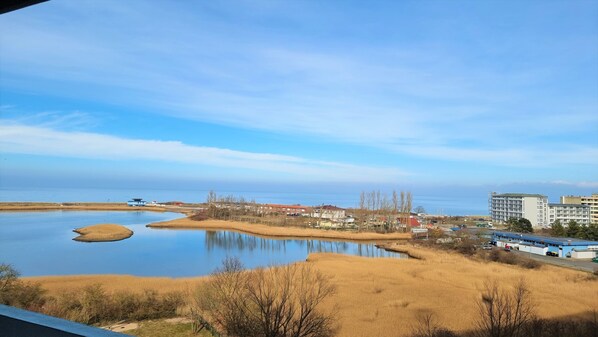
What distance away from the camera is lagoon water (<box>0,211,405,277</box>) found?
14.3 metres

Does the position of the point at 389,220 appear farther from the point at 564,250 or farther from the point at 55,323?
the point at 55,323

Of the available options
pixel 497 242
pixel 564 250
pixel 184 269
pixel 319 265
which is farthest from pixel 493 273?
pixel 184 269

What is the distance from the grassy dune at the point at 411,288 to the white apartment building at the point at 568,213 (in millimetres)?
17319

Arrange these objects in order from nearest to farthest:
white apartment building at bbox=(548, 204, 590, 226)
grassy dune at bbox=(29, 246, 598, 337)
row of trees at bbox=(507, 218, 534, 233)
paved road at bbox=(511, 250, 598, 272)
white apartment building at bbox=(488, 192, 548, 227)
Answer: grassy dune at bbox=(29, 246, 598, 337) → paved road at bbox=(511, 250, 598, 272) → row of trees at bbox=(507, 218, 534, 233) → white apartment building at bbox=(548, 204, 590, 226) → white apartment building at bbox=(488, 192, 548, 227)

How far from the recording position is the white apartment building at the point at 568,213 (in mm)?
28469

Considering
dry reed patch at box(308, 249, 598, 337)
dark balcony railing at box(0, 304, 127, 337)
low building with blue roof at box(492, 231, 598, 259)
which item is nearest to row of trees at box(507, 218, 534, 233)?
low building with blue roof at box(492, 231, 598, 259)

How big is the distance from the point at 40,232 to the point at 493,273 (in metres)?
24.5

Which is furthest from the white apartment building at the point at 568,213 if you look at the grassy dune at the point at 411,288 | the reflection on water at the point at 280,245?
the grassy dune at the point at 411,288

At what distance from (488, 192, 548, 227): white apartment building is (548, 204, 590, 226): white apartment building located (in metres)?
0.46

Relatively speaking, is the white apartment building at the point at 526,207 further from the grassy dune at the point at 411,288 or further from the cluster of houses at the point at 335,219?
the grassy dune at the point at 411,288

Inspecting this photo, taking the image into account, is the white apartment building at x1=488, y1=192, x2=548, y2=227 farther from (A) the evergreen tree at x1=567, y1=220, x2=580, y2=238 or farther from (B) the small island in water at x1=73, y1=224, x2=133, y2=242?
(B) the small island in water at x1=73, y1=224, x2=133, y2=242

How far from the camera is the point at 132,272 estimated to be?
1359 cm

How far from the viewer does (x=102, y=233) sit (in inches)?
931

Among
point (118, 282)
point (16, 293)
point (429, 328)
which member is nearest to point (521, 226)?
point (429, 328)
